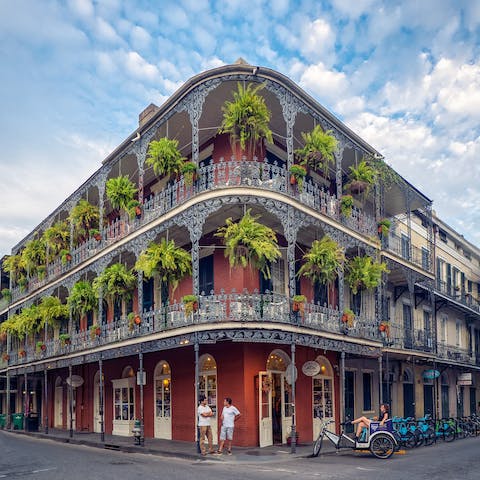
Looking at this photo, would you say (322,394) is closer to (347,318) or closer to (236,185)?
(347,318)

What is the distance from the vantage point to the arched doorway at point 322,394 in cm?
1945

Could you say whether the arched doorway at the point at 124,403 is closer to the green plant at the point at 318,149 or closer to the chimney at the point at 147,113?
the chimney at the point at 147,113

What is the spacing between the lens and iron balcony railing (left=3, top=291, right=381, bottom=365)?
51.4 ft

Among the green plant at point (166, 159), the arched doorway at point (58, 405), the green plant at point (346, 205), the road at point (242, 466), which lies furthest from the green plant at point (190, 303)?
the arched doorway at point (58, 405)

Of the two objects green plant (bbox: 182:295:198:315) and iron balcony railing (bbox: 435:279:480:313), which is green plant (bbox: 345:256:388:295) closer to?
green plant (bbox: 182:295:198:315)

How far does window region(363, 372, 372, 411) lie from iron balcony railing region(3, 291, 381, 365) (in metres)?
3.46

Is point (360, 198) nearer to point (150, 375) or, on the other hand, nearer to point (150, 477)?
point (150, 375)

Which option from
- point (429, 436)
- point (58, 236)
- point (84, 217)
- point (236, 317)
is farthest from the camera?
point (58, 236)

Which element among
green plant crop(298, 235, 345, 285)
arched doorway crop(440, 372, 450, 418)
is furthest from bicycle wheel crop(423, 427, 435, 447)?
arched doorway crop(440, 372, 450, 418)

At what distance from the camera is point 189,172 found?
17.2m

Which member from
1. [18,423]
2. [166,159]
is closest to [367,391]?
[166,159]

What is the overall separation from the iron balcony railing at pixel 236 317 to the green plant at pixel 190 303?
0.09 m

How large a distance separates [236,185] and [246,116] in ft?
6.50

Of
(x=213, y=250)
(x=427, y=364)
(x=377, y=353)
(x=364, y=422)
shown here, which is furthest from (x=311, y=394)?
(x=427, y=364)
